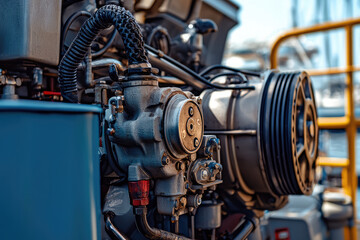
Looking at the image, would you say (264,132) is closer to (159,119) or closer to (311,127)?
(311,127)

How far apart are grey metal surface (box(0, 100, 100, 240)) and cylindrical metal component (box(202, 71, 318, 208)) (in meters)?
0.73

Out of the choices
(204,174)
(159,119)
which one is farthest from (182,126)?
(204,174)

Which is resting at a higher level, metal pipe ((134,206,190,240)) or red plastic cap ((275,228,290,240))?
metal pipe ((134,206,190,240))

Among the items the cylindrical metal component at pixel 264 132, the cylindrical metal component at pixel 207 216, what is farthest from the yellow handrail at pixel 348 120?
the cylindrical metal component at pixel 207 216

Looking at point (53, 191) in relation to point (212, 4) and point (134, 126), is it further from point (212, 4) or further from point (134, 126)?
point (212, 4)

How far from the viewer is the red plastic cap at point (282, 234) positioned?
2.14 metres

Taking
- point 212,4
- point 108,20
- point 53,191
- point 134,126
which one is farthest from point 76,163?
point 212,4

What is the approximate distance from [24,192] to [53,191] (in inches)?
2.3

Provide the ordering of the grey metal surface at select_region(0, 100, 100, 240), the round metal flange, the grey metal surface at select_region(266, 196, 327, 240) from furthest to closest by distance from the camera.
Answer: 1. the grey metal surface at select_region(266, 196, 327, 240)
2. the round metal flange
3. the grey metal surface at select_region(0, 100, 100, 240)

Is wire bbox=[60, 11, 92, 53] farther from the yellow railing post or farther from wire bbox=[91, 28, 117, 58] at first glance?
the yellow railing post

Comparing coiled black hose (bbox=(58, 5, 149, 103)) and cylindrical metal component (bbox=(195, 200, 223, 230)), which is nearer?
coiled black hose (bbox=(58, 5, 149, 103))

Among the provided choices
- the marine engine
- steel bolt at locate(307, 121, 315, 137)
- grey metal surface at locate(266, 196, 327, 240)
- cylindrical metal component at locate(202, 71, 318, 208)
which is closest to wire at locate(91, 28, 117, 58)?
the marine engine

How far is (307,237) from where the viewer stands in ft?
6.94

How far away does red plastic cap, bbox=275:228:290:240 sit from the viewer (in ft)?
7.01
